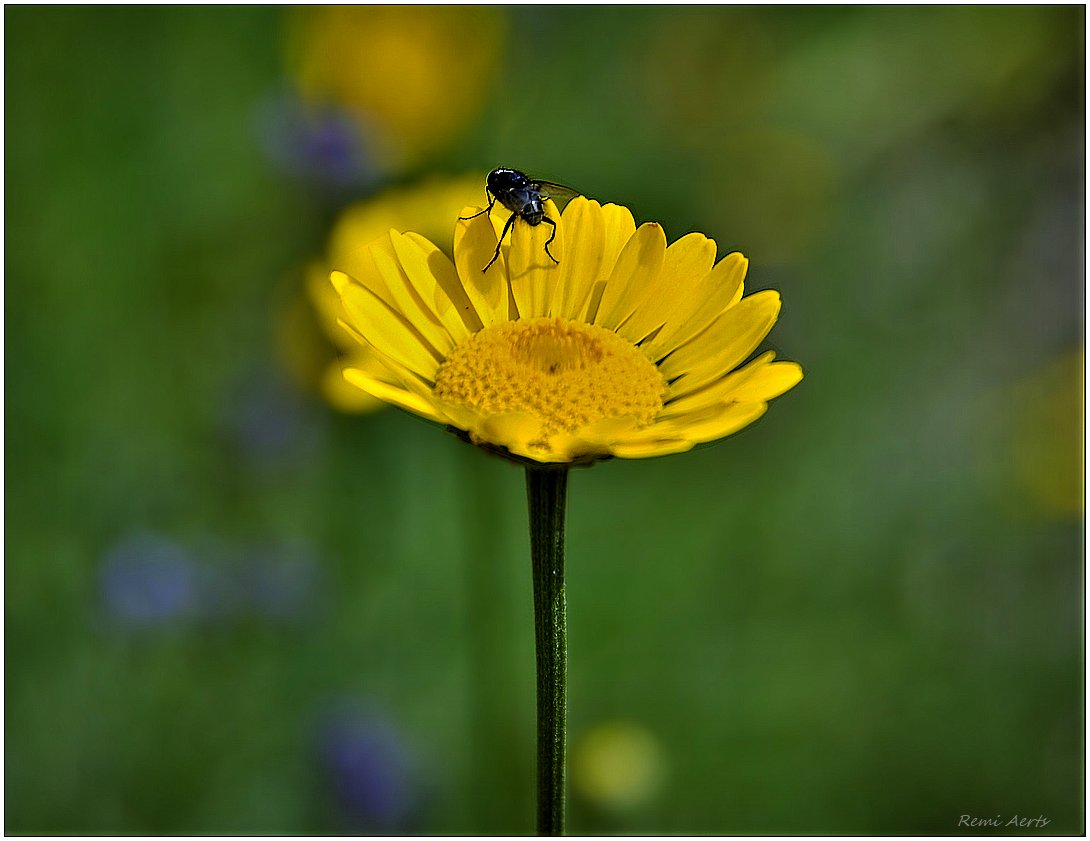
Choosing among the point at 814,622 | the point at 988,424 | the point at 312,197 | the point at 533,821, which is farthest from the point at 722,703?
the point at 312,197

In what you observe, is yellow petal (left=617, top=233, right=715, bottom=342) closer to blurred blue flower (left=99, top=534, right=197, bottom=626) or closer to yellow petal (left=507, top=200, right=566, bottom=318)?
yellow petal (left=507, top=200, right=566, bottom=318)

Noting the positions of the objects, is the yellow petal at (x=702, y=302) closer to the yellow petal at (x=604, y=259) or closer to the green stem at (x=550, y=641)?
the yellow petal at (x=604, y=259)

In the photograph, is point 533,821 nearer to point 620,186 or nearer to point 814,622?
point 814,622

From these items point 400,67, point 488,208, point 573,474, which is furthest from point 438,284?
point 400,67

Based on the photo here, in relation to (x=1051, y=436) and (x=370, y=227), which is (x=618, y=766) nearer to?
(x=370, y=227)

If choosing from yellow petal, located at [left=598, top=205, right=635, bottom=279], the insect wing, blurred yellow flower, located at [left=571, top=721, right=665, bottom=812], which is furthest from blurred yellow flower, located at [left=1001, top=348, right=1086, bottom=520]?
yellow petal, located at [left=598, top=205, right=635, bottom=279]

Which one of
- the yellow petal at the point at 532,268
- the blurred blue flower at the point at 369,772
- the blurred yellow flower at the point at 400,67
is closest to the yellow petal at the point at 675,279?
the yellow petal at the point at 532,268
